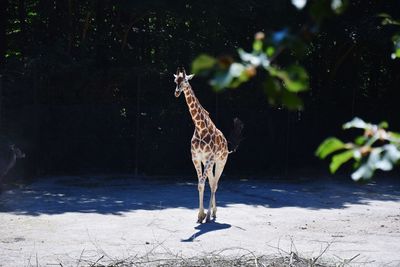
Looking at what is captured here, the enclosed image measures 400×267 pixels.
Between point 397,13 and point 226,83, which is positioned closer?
point 226,83

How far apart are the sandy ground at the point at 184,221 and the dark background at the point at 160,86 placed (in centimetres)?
135

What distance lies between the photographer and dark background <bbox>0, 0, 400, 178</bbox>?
567 inches

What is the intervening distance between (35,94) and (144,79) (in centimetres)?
245

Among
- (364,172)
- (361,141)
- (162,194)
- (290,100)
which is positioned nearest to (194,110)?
(162,194)

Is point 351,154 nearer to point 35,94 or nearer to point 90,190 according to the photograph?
point 90,190

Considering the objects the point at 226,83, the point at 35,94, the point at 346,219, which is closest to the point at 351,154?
the point at 226,83

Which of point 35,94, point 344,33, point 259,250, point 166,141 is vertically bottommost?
point 259,250

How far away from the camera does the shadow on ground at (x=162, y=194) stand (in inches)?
405

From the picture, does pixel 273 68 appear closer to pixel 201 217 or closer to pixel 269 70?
pixel 269 70

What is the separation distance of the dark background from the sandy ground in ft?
4.44

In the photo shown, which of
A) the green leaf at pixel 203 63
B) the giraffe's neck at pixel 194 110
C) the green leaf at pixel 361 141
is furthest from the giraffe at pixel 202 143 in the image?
the green leaf at pixel 203 63

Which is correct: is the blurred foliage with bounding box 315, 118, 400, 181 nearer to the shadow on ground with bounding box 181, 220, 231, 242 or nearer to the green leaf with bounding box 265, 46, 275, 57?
the green leaf with bounding box 265, 46, 275, 57

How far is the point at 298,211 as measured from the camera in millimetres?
10172

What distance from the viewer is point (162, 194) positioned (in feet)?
38.4
